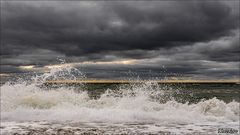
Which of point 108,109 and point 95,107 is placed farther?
point 95,107

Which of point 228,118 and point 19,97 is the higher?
point 19,97

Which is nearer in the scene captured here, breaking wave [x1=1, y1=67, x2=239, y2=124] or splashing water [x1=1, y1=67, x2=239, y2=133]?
splashing water [x1=1, y1=67, x2=239, y2=133]

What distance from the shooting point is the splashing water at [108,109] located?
13570mm

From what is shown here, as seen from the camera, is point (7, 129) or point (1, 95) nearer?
point (7, 129)

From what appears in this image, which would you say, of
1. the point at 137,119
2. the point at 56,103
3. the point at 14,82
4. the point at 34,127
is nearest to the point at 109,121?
the point at 137,119

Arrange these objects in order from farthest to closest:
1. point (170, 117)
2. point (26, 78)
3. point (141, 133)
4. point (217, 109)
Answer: point (26, 78) < point (217, 109) < point (170, 117) < point (141, 133)

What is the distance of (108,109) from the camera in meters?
16.7

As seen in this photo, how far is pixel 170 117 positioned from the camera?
1470cm

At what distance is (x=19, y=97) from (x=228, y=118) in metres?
12.1

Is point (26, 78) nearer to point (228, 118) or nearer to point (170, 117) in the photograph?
point (170, 117)

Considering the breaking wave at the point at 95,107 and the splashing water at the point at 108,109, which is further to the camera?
the breaking wave at the point at 95,107

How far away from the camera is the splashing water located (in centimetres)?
1357

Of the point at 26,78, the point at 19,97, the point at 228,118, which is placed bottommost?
the point at 228,118

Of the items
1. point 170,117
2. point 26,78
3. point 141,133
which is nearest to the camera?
point 141,133
